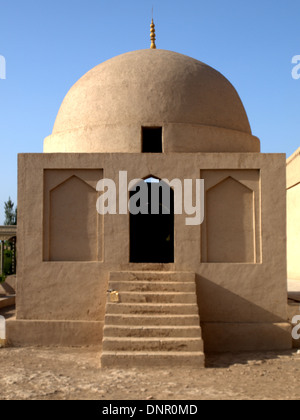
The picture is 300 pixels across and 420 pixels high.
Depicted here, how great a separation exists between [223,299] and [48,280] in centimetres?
287

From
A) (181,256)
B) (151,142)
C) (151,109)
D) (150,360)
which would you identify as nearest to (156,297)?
(181,256)

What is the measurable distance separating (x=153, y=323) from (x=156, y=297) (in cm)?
48

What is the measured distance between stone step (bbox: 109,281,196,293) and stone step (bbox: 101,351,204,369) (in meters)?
1.20

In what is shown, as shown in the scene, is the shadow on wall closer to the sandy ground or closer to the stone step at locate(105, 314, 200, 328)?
the sandy ground

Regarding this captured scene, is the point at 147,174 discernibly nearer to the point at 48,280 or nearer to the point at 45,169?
the point at 45,169

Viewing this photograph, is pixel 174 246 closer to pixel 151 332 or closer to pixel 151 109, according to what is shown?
pixel 151 332

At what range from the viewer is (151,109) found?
8203 millimetres

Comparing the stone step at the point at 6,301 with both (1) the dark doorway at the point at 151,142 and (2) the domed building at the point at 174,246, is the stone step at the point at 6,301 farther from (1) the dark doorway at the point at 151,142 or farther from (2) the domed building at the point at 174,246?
(1) the dark doorway at the point at 151,142

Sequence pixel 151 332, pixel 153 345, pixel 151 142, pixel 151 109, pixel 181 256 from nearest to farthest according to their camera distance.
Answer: pixel 153 345
pixel 151 332
pixel 181 256
pixel 151 109
pixel 151 142

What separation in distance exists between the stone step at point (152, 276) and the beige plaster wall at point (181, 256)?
0.52 ft

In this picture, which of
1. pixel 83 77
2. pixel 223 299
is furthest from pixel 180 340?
pixel 83 77

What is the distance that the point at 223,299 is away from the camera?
7348 mm

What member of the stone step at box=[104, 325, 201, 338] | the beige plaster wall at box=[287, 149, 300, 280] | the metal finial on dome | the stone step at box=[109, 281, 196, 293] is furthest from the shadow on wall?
the beige plaster wall at box=[287, 149, 300, 280]

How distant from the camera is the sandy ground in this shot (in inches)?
197
